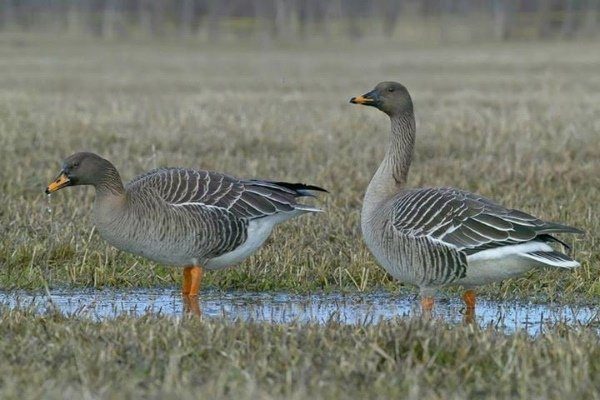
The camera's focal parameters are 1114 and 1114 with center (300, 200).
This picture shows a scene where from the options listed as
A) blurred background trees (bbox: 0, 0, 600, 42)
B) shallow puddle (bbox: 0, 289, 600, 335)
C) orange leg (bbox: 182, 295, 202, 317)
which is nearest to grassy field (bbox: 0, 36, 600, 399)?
shallow puddle (bbox: 0, 289, 600, 335)

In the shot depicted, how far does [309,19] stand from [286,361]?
82508 millimetres

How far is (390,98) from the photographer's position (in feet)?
28.4

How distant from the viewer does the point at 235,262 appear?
340 inches

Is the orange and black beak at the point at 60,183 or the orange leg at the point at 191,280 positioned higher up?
the orange and black beak at the point at 60,183

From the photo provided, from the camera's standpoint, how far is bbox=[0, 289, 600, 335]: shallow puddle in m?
7.72

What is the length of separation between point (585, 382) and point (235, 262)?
12.8 ft

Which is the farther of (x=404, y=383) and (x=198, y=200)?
(x=198, y=200)

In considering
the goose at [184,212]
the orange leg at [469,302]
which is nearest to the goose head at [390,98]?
the goose at [184,212]

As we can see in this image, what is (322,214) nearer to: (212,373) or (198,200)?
(198,200)

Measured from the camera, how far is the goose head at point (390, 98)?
8648mm

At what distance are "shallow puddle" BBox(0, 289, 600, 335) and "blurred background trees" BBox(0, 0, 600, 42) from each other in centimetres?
6174

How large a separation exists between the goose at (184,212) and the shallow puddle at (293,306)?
0.94ft

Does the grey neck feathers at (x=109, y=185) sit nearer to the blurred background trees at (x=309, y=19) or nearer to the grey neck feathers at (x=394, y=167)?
the grey neck feathers at (x=394, y=167)

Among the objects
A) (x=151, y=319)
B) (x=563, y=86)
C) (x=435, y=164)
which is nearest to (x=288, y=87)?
(x=563, y=86)
